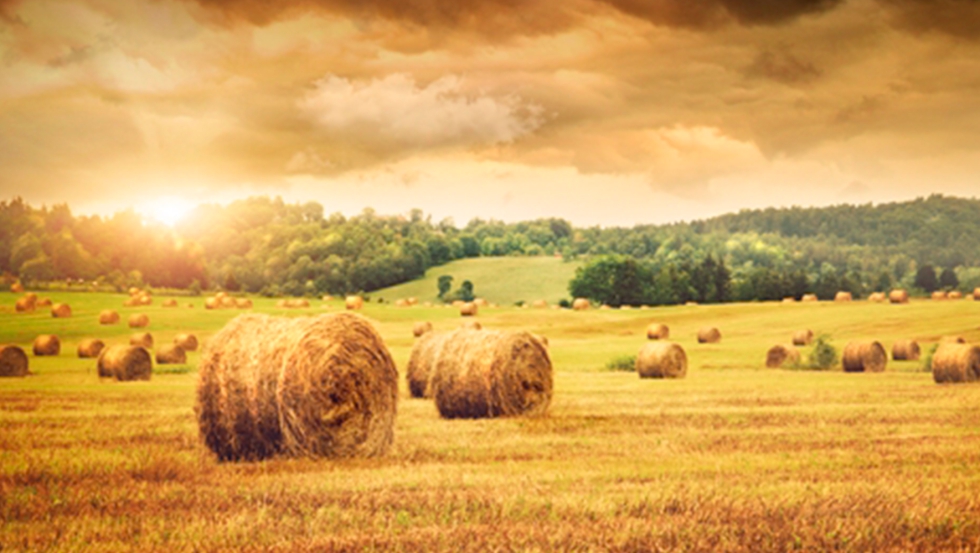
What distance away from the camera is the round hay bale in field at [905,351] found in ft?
148

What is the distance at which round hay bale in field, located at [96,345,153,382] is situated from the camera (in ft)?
100.0

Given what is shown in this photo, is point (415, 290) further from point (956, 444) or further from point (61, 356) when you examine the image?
point (956, 444)

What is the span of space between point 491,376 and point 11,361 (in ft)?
56.1

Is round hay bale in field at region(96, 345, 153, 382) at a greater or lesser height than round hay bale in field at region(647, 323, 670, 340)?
greater

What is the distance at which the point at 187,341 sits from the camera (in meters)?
47.4

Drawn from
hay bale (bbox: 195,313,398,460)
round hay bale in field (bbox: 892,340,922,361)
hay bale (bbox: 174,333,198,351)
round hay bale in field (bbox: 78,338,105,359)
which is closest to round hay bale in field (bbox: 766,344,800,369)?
round hay bale in field (bbox: 892,340,922,361)

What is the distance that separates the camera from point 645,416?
65.5 ft

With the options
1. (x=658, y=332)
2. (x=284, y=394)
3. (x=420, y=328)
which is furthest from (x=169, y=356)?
(x=658, y=332)

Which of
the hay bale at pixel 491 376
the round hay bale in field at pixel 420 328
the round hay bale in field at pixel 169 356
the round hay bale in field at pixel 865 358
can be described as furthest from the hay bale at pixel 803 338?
the hay bale at pixel 491 376

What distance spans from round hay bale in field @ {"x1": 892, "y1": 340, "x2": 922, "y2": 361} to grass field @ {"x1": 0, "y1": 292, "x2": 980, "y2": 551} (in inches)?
798

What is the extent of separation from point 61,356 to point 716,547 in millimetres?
38479

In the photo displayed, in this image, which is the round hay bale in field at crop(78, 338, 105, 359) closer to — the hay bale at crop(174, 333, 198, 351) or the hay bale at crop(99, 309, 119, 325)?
the hay bale at crop(174, 333, 198, 351)

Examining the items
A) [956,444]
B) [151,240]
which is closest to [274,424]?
[956,444]

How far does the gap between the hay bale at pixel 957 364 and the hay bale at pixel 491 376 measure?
14596 millimetres
